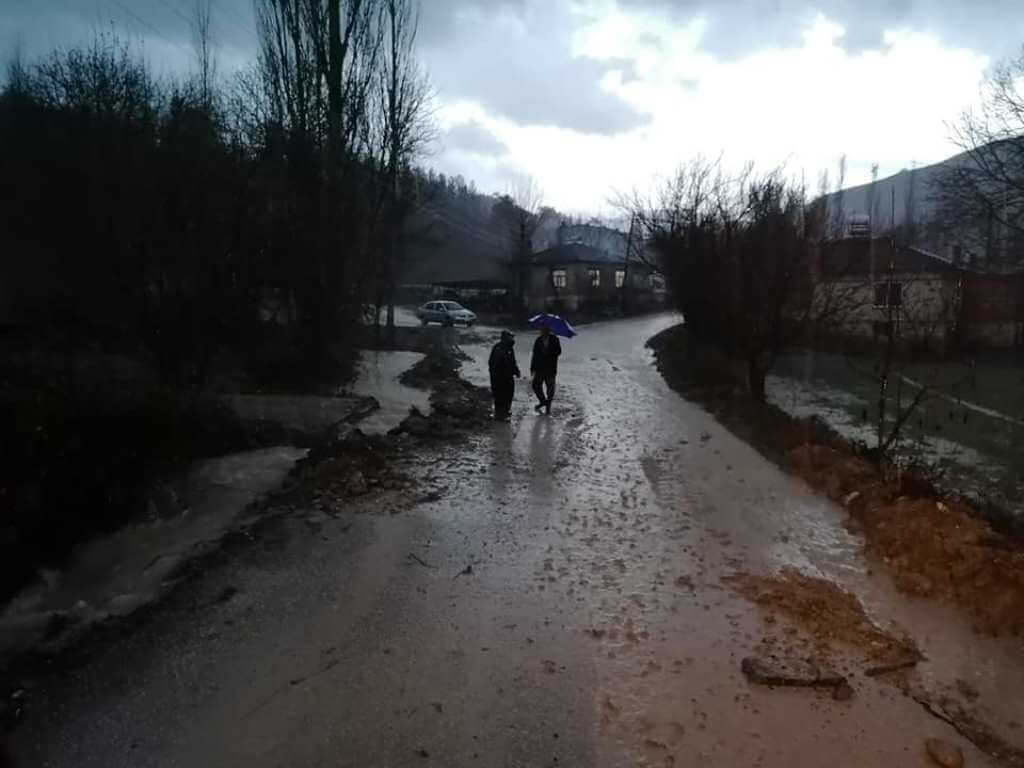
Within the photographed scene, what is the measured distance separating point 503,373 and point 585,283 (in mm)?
48102

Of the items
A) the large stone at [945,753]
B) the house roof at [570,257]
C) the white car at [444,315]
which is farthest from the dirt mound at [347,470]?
the house roof at [570,257]

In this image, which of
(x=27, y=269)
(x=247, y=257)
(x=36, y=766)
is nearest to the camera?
(x=36, y=766)

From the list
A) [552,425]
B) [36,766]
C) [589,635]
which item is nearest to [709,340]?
[552,425]

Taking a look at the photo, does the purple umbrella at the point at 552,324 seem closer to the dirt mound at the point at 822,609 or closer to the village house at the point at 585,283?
the dirt mound at the point at 822,609

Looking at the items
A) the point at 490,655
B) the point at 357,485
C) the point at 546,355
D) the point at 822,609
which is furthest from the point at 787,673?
the point at 546,355

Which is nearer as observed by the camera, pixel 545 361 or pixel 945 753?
pixel 945 753

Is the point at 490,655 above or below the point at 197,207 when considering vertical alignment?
below

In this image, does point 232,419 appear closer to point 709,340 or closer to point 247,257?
point 247,257

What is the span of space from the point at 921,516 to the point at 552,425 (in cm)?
676

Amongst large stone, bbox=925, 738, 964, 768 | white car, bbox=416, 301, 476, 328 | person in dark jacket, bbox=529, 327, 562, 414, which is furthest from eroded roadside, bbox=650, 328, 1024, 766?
white car, bbox=416, 301, 476, 328

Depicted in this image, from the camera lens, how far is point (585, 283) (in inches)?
2361

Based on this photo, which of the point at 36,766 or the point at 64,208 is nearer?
the point at 36,766

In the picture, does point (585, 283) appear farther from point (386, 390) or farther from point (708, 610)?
point (708, 610)

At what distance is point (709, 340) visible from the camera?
23.2 m
